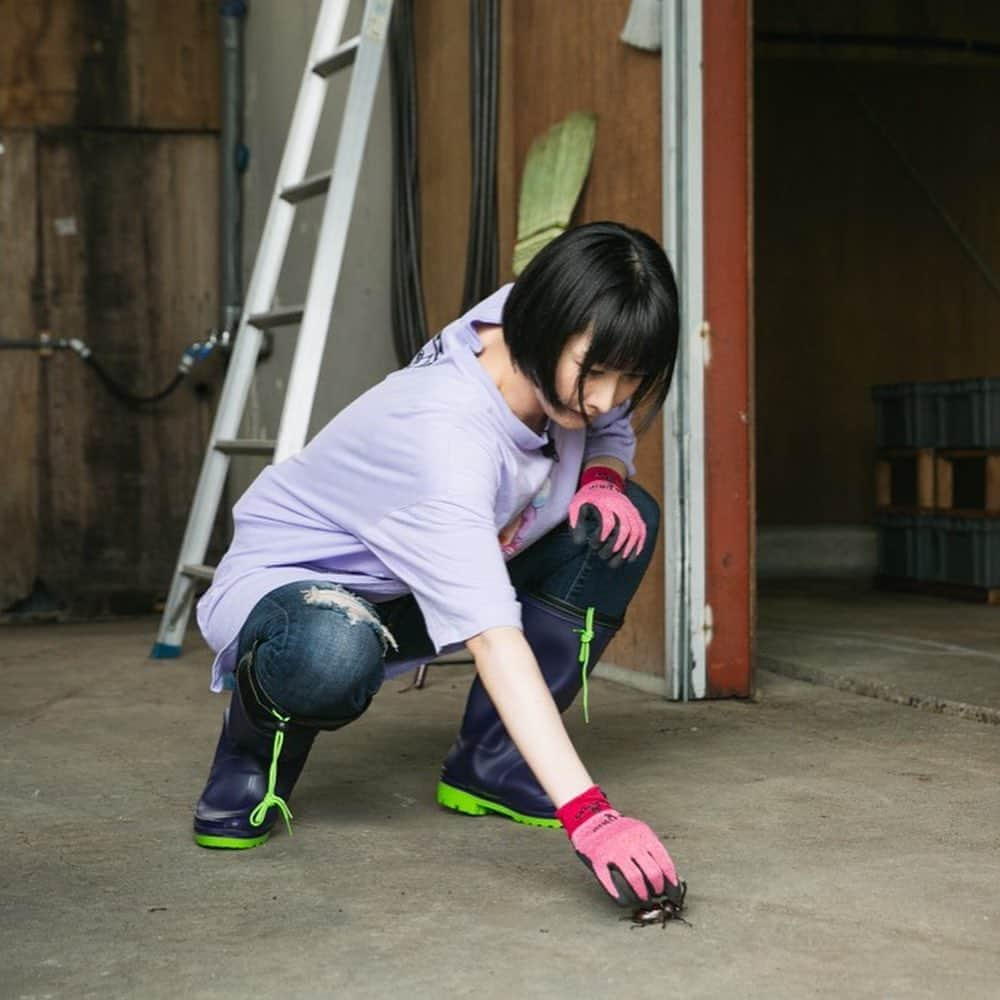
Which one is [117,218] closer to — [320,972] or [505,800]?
[505,800]

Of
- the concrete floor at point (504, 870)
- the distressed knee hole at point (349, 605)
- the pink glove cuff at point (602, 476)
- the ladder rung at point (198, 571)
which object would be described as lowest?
the concrete floor at point (504, 870)

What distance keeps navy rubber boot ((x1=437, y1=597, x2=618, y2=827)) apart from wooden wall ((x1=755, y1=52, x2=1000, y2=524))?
4.45 metres

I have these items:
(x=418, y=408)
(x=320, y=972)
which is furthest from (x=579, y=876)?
(x=418, y=408)

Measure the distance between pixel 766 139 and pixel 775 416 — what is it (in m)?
1.18

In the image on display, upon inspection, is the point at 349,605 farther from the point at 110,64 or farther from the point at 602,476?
the point at 110,64

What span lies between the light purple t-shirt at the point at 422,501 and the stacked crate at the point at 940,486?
357cm

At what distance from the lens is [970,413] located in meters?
5.68

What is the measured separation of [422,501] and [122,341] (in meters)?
3.52

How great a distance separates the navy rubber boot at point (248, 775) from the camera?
212cm

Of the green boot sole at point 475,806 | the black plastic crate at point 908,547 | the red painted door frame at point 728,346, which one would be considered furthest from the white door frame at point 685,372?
the black plastic crate at point 908,547

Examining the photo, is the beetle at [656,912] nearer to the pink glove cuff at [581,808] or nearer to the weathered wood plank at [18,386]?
the pink glove cuff at [581,808]

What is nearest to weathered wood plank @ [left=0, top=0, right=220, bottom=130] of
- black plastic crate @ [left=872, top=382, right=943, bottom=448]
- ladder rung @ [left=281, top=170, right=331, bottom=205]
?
ladder rung @ [left=281, top=170, right=331, bottom=205]

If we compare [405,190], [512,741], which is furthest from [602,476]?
[405,190]

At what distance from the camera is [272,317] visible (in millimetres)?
3855
